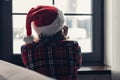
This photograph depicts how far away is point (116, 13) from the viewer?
2.08 meters

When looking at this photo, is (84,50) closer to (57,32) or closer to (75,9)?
(75,9)

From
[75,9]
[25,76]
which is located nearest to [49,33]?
[75,9]

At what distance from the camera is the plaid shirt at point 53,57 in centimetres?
177

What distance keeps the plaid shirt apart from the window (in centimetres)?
62

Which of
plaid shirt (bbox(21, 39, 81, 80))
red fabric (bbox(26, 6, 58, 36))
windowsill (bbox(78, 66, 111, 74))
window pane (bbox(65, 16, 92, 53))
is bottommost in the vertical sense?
windowsill (bbox(78, 66, 111, 74))

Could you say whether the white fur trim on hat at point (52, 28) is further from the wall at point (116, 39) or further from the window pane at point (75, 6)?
the window pane at point (75, 6)

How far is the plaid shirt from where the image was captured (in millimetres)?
1768

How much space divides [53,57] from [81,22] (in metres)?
0.77

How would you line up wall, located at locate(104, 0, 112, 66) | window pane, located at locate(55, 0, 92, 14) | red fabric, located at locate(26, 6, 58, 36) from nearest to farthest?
red fabric, located at locate(26, 6, 58, 36), wall, located at locate(104, 0, 112, 66), window pane, located at locate(55, 0, 92, 14)

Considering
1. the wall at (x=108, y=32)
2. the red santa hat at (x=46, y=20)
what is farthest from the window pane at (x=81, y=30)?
the red santa hat at (x=46, y=20)

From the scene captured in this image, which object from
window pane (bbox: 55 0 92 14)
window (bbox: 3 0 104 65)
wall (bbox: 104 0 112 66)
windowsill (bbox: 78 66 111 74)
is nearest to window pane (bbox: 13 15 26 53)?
window (bbox: 3 0 104 65)

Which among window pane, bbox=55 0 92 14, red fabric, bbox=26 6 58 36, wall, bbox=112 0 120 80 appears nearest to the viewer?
red fabric, bbox=26 6 58 36

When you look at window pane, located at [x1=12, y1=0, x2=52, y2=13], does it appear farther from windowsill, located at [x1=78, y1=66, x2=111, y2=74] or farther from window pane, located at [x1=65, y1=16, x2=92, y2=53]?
windowsill, located at [x1=78, y1=66, x2=111, y2=74]

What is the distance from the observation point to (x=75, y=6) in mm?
2469
